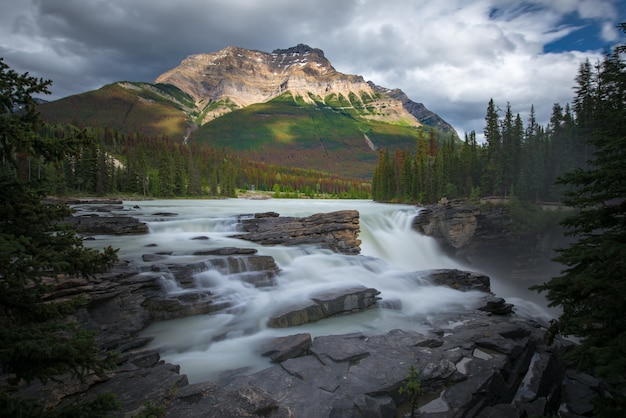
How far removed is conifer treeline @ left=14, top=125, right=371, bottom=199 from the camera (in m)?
75.4

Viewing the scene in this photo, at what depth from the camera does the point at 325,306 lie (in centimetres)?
1526

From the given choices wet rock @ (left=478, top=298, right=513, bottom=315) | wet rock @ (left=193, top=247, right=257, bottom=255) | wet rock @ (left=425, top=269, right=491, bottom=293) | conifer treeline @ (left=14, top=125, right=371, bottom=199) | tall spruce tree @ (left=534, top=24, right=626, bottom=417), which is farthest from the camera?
conifer treeline @ (left=14, top=125, right=371, bottom=199)

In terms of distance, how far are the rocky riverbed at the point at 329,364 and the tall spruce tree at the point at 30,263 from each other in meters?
0.74

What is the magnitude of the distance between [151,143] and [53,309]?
157 m

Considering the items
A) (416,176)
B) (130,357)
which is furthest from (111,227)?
(416,176)

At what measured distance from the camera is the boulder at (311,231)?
25.7m

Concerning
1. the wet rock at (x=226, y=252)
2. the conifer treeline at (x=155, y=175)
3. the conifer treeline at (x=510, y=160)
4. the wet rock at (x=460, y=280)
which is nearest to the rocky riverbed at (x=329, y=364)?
the wet rock at (x=226, y=252)

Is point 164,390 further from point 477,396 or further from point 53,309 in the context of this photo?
point 477,396

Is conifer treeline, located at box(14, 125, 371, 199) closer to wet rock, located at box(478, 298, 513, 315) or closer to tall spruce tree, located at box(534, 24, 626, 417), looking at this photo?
wet rock, located at box(478, 298, 513, 315)

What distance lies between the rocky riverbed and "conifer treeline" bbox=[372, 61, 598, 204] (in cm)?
3692

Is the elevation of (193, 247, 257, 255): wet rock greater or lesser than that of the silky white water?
greater

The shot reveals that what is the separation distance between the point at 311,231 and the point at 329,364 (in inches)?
692

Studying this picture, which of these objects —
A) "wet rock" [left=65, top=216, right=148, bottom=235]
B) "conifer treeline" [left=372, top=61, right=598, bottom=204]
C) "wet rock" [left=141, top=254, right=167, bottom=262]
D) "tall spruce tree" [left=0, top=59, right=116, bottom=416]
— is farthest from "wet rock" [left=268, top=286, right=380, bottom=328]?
"conifer treeline" [left=372, top=61, right=598, bottom=204]

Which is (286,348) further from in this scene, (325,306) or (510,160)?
(510,160)
